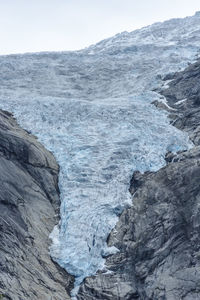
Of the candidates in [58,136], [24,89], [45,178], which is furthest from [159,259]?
[24,89]

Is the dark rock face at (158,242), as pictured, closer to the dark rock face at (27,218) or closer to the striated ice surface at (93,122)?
the striated ice surface at (93,122)

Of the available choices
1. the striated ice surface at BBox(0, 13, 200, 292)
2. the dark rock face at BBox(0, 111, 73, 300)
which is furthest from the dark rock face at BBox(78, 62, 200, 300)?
the dark rock face at BBox(0, 111, 73, 300)

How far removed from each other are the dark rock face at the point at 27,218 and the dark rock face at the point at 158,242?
1.86 metres

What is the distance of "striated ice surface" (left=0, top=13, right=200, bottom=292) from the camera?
20.3 m

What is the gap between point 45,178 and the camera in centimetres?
2294

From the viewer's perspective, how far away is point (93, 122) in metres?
29.8

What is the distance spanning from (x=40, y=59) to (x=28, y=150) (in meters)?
27.7

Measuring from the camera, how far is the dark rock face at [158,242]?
648 inches

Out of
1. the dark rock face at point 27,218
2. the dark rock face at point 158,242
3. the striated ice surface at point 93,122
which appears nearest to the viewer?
the dark rock face at point 27,218

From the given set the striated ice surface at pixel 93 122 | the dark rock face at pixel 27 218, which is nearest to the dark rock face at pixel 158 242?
the striated ice surface at pixel 93 122

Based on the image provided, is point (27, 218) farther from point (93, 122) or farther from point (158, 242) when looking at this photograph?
point (93, 122)

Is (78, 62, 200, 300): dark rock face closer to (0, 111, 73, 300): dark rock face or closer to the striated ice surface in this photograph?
the striated ice surface

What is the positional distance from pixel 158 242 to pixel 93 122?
13447mm

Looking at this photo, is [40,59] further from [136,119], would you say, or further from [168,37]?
[136,119]
